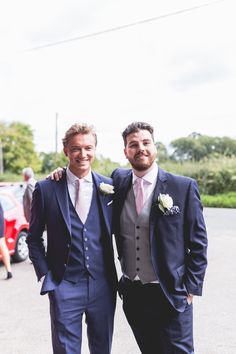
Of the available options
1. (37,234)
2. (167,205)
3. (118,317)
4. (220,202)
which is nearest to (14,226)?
(118,317)

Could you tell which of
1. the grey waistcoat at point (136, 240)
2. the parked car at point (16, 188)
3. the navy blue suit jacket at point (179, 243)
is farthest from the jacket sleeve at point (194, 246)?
the parked car at point (16, 188)

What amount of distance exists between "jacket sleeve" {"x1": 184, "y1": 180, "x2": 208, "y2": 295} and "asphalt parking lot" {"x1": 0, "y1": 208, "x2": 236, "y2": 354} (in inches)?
61.6

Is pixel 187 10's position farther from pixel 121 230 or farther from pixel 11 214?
pixel 121 230

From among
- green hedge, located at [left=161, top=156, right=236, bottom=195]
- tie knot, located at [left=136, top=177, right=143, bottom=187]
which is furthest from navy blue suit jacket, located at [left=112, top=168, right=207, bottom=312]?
green hedge, located at [left=161, top=156, right=236, bottom=195]

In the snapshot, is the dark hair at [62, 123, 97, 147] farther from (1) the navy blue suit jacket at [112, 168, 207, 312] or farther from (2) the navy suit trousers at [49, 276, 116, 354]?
(2) the navy suit trousers at [49, 276, 116, 354]

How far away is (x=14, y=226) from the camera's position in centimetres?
801

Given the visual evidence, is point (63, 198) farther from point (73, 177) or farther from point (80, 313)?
point (80, 313)

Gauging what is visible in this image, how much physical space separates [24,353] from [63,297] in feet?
5.17

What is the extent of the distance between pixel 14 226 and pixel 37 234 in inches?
203

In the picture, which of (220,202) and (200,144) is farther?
(200,144)

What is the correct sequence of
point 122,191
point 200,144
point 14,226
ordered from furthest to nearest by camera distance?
point 200,144, point 14,226, point 122,191

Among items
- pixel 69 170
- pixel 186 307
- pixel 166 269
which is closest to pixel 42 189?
pixel 69 170

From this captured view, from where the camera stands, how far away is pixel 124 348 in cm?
414

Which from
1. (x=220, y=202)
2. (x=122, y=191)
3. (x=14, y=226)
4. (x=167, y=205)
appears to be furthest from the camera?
(x=220, y=202)
